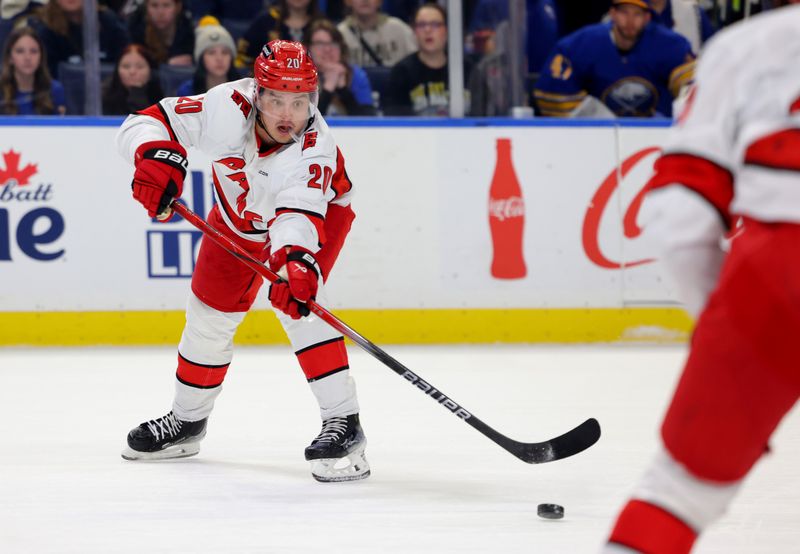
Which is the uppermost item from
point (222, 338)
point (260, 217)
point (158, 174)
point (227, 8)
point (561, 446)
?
point (227, 8)

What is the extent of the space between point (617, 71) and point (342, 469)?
3025 millimetres

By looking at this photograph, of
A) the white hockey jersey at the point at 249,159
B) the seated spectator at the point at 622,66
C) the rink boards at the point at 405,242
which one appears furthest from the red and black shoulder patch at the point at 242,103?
the seated spectator at the point at 622,66

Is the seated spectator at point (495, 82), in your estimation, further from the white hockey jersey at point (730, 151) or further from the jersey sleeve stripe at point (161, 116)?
the white hockey jersey at point (730, 151)

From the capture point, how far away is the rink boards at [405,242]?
4930 millimetres

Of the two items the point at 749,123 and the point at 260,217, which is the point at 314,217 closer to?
the point at 260,217

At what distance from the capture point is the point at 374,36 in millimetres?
5234

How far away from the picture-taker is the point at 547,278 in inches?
199

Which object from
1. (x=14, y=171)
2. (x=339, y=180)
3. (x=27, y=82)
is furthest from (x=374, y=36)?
(x=339, y=180)

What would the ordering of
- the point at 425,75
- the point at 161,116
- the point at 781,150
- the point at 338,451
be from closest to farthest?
the point at 781,150
the point at 338,451
the point at 161,116
the point at 425,75

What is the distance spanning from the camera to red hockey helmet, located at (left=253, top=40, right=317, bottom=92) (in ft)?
9.20

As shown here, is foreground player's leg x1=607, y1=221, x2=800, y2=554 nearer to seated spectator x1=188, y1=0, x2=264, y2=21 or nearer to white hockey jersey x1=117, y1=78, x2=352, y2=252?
white hockey jersey x1=117, y1=78, x2=352, y2=252

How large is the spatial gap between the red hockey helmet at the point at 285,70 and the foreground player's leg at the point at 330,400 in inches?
22.4

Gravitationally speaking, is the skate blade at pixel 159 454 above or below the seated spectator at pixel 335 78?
below

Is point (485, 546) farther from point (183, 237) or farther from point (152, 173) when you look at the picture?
point (183, 237)
